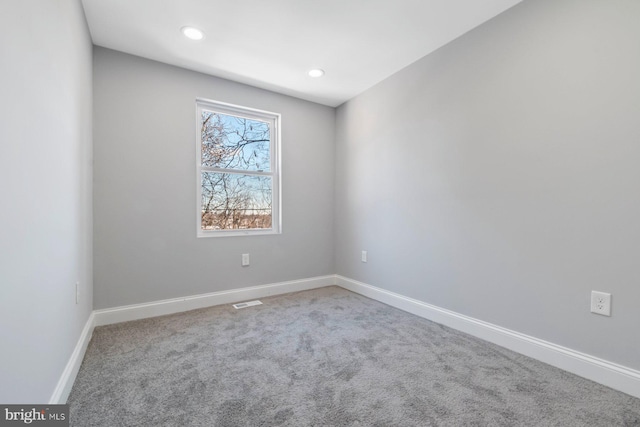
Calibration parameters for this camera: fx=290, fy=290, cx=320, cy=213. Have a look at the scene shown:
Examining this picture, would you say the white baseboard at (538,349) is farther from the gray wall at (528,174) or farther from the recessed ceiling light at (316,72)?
the recessed ceiling light at (316,72)

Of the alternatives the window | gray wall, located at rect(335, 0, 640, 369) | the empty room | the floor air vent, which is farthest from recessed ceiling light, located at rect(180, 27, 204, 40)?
the floor air vent

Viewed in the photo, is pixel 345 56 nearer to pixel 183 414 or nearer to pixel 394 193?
pixel 394 193

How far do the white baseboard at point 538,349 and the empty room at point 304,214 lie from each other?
1 cm

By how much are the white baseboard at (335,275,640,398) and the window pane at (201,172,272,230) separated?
174 cm

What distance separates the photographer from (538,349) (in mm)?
1829

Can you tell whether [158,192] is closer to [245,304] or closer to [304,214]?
[245,304]

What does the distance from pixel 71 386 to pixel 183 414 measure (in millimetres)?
698

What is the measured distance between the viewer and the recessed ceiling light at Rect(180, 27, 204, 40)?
2.17m

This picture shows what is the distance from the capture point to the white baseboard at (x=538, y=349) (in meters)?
1.52

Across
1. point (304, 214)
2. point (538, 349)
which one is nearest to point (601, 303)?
point (538, 349)

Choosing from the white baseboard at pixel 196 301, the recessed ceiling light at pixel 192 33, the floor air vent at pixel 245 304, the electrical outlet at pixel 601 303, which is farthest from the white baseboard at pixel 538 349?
the recessed ceiling light at pixel 192 33

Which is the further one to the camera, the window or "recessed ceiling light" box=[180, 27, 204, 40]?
the window

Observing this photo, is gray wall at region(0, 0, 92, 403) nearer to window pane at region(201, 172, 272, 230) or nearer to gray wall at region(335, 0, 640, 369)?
window pane at region(201, 172, 272, 230)

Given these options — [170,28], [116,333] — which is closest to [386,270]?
[116,333]
